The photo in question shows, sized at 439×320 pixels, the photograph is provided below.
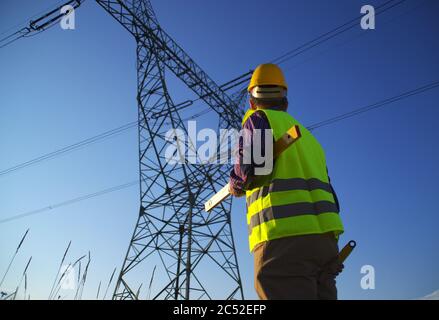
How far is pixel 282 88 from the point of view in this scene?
2188 mm

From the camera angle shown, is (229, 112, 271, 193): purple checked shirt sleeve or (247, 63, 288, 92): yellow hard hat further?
(247, 63, 288, 92): yellow hard hat

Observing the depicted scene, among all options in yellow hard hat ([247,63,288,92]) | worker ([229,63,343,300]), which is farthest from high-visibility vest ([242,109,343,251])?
yellow hard hat ([247,63,288,92])

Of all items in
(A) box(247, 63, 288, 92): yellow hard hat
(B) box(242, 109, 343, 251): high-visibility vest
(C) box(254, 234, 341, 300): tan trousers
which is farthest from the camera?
(A) box(247, 63, 288, 92): yellow hard hat

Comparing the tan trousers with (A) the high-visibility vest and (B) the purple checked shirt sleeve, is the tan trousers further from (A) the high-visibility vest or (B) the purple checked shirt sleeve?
(B) the purple checked shirt sleeve

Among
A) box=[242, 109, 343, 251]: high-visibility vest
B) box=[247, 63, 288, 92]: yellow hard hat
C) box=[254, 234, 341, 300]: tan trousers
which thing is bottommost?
box=[254, 234, 341, 300]: tan trousers

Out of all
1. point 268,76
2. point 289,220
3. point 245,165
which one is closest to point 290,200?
point 289,220

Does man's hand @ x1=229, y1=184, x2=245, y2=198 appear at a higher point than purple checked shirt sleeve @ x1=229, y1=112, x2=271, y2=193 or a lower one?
lower

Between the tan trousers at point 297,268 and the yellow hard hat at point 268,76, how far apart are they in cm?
91

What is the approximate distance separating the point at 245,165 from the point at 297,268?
55cm

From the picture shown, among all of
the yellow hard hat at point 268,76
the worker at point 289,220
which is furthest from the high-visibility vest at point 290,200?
the yellow hard hat at point 268,76

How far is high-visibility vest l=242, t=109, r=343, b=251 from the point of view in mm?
1758

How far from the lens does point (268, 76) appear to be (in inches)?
84.0

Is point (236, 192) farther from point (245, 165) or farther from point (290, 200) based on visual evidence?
point (290, 200)
